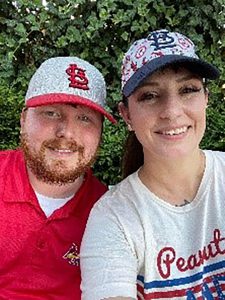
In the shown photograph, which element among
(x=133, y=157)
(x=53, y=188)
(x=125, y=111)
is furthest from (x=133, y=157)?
(x=53, y=188)

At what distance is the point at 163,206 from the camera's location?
226cm

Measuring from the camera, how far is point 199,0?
597cm

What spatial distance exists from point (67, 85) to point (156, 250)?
72 centimetres

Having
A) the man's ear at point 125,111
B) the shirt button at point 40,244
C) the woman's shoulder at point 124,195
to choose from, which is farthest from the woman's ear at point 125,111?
the shirt button at point 40,244

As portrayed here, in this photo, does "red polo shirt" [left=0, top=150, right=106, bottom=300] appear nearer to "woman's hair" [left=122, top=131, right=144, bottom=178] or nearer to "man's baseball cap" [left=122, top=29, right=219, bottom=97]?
"woman's hair" [left=122, top=131, right=144, bottom=178]

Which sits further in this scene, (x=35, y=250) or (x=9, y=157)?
(x=9, y=157)

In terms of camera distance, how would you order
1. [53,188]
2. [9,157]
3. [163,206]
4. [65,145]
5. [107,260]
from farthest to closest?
[9,157]
[53,188]
[65,145]
[163,206]
[107,260]

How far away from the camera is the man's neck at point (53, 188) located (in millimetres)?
2588

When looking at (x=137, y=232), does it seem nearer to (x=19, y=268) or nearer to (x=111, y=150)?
(x=19, y=268)

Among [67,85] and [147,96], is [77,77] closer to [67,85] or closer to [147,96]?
[67,85]

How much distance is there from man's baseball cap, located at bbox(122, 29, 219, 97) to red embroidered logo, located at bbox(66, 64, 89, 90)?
26cm

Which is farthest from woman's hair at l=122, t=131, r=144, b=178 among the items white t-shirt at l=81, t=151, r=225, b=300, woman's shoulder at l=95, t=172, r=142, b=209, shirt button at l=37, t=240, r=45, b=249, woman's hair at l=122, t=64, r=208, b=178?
shirt button at l=37, t=240, r=45, b=249

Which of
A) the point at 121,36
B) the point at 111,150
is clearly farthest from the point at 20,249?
the point at 121,36

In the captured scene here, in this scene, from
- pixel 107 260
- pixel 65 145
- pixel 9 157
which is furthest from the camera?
pixel 9 157
